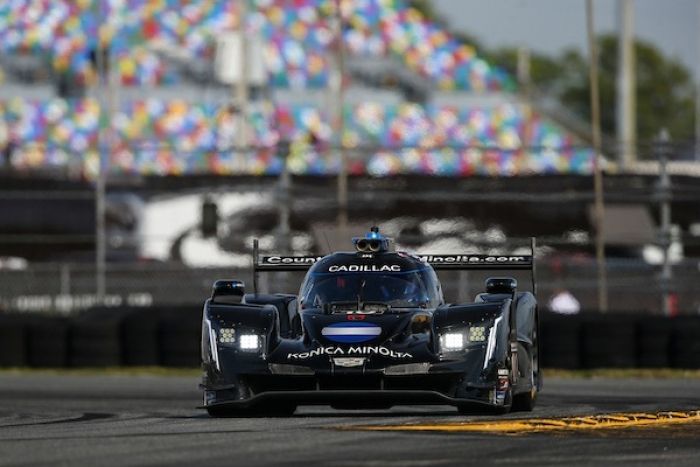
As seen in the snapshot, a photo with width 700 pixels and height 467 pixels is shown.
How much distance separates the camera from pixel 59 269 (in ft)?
97.8

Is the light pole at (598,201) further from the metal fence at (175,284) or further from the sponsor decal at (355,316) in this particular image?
the sponsor decal at (355,316)

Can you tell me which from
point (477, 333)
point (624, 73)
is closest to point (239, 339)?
point (477, 333)

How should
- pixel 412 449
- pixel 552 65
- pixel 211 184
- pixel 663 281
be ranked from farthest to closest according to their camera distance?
pixel 552 65 < pixel 211 184 < pixel 663 281 < pixel 412 449

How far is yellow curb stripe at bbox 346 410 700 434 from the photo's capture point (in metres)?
12.6

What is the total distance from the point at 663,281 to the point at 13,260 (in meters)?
12.8

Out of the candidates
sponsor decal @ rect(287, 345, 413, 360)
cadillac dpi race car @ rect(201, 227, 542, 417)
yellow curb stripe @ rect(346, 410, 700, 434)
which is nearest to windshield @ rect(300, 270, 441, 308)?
cadillac dpi race car @ rect(201, 227, 542, 417)

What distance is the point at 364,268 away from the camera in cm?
1496

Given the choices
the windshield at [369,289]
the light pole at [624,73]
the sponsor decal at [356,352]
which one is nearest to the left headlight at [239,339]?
the sponsor decal at [356,352]

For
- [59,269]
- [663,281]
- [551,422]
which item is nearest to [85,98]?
[59,269]

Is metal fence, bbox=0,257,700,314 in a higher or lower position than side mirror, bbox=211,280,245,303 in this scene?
higher

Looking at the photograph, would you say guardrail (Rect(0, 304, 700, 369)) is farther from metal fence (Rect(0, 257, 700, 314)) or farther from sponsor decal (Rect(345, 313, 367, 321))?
sponsor decal (Rect(345, 313, 367, 321))

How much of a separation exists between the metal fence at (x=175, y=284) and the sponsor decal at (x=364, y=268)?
1350 centimetres

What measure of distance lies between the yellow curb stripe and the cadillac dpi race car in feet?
1.86

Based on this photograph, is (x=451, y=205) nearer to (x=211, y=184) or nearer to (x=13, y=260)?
(x=211, y=184)
